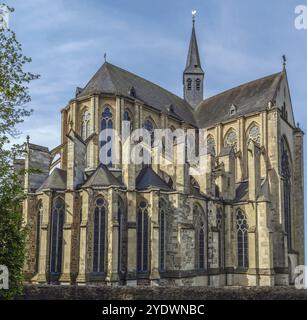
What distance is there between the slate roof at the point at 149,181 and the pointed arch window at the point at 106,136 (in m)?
5.31

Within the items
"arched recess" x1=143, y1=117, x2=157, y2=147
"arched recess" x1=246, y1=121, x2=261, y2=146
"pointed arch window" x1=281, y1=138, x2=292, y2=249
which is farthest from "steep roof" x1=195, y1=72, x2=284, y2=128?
"arched recess" x1=143, y1=117, x2=157, y2=147

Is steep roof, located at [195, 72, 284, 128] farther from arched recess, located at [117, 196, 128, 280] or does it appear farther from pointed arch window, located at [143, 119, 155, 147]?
arched recess, located at [117, 196, 128, 280]

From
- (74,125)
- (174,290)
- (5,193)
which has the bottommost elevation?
(174,290)

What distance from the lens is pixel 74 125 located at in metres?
34.8

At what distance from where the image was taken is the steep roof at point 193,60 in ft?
166

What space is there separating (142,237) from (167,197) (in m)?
2.98

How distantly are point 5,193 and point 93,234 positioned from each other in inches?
499

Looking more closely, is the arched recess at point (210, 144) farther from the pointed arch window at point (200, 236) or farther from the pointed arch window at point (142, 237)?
the pointed arch window at point (142, 237)

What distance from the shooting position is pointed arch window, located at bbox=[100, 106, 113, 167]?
33438 millimetres

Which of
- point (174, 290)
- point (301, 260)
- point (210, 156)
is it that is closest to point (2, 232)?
point (174, 290)

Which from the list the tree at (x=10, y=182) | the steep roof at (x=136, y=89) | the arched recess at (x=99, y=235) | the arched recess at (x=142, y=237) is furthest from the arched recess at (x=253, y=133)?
the tree at (x=10, y=182)

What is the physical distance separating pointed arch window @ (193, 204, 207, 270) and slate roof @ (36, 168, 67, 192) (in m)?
8.72
